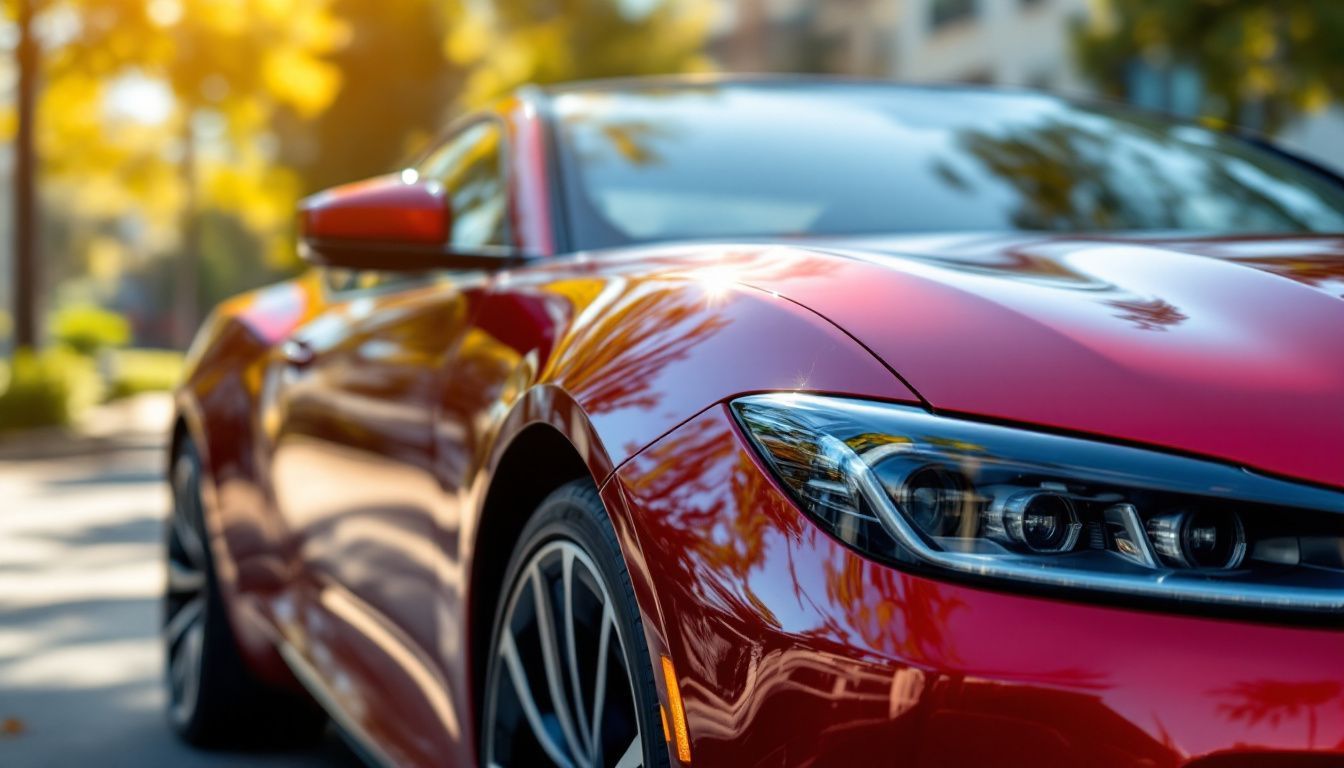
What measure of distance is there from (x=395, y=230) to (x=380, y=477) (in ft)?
1.36

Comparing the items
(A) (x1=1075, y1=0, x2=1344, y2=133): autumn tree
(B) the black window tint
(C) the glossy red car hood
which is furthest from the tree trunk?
(B) the black window tint

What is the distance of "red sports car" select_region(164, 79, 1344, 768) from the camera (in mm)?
1540

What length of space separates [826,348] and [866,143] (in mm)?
1599

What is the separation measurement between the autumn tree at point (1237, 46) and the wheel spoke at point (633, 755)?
46.5 ft

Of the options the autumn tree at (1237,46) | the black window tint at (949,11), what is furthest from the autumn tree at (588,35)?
the autumn tree at (1237,46)

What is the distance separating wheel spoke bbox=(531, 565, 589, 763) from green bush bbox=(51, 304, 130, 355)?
3197 centimetres

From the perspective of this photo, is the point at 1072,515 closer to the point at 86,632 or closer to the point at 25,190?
the point at 86,632

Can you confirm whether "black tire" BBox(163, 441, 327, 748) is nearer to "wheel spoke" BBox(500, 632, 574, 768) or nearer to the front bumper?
"wheel spoke" BBox(500, 632, 574, 768)

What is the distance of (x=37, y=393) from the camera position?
18.3m

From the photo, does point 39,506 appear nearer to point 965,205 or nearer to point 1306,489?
point 965,205

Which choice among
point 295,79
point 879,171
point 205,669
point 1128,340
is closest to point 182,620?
point 205,669

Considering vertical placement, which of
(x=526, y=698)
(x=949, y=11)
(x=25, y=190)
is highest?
(x=949, y=11)

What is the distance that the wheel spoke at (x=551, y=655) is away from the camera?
2264 millimetres

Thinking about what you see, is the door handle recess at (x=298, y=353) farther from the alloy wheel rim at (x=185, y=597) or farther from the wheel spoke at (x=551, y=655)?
the wheel spoke at (x=551, y=655)
